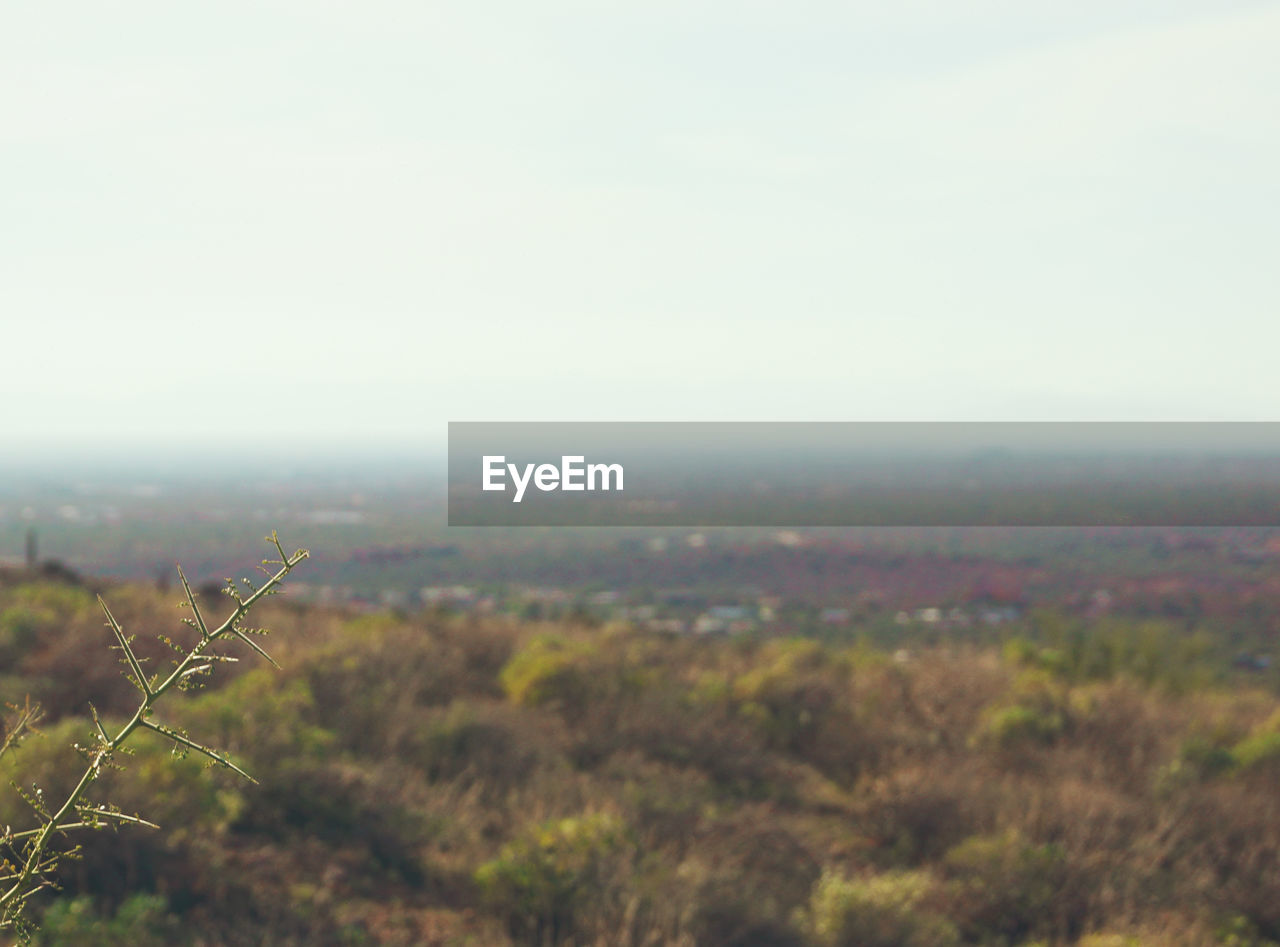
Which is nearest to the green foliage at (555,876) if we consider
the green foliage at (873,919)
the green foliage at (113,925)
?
the green foliage at (873,919)

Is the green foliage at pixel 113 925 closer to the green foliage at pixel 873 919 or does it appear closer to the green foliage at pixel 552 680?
the green foliage at pixel 873 919

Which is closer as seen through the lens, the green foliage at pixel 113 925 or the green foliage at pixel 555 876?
the green foliage at pixel 113 925

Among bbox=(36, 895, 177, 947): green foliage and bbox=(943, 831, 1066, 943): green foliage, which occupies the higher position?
bbox=(36, 895, 177, 947): green foliage

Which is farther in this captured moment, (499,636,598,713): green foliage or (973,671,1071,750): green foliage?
(973,671,1071,750): green foliage

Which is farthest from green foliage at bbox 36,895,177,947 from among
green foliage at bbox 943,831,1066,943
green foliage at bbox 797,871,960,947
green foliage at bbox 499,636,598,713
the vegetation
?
green foliage at bbox 499,636,598,713

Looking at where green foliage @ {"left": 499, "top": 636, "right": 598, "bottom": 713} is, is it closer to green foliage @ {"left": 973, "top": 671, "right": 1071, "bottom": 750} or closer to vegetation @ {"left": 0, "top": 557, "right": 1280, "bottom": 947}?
vegetation @ {"left": 0, "top": 557, "right": 1280, "bottom": 947}
